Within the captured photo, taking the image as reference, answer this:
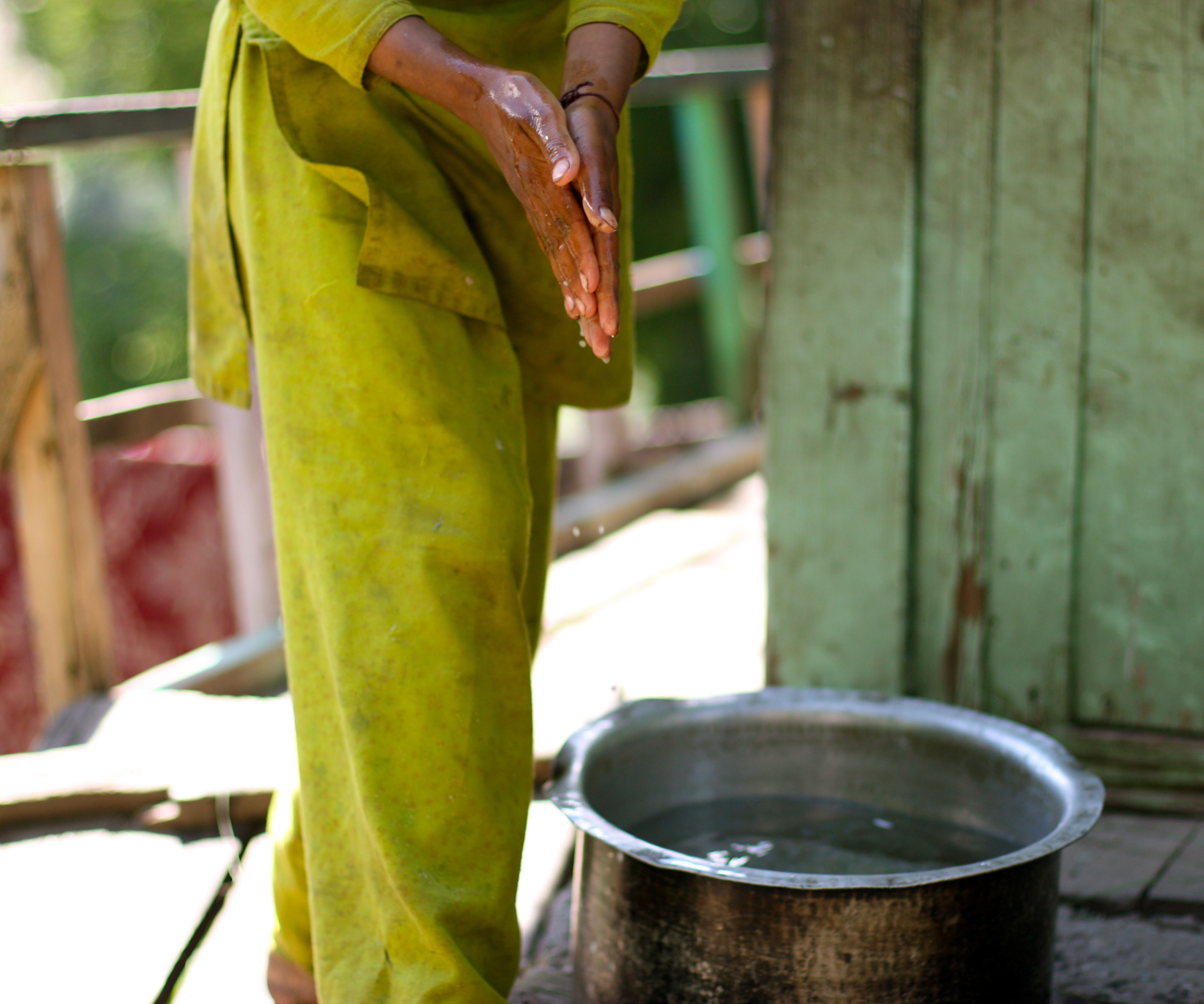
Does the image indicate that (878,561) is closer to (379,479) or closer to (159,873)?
(379,479)

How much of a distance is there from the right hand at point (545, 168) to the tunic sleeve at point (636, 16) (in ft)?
0.56

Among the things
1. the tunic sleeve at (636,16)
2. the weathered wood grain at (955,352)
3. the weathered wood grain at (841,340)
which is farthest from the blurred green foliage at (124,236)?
the tunic sleeve at (636,16)

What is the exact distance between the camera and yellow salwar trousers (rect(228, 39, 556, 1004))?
1.17m

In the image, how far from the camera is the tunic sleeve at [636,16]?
119 cm

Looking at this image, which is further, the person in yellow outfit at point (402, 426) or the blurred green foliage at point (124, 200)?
the blurred green foliage at point (124, 200)

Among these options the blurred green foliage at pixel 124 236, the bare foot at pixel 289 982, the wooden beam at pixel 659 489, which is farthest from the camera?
the blurred green foliage at pixel 124 236

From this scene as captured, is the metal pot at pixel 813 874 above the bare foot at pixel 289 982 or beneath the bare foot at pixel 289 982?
above

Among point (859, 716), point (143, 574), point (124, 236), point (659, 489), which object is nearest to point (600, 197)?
point (859, 716)

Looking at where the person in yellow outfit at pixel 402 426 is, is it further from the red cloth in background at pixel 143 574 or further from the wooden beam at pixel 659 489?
the red cloth in background at pixel 143 574

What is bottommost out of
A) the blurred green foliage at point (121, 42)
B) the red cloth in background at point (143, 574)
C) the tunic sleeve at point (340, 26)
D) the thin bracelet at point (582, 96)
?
the red cloth in background at point (143, 574)

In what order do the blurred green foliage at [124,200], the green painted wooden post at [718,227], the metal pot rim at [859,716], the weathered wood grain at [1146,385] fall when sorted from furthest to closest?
the blurred green foliage at [124,200] → the green painted wooden post at [718,227] → the weathered wood grain at [1146,385] → the metal pot rim at [859,716]

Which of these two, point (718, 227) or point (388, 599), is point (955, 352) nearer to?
point (388, 599)

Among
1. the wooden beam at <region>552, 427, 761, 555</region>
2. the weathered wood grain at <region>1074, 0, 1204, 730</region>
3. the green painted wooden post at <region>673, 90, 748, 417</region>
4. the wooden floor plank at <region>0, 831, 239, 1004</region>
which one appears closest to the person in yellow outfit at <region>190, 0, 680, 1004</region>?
the wooden floor plank at <region>0, 831, 239, 1004</region>

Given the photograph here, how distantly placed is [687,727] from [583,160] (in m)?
0.80
